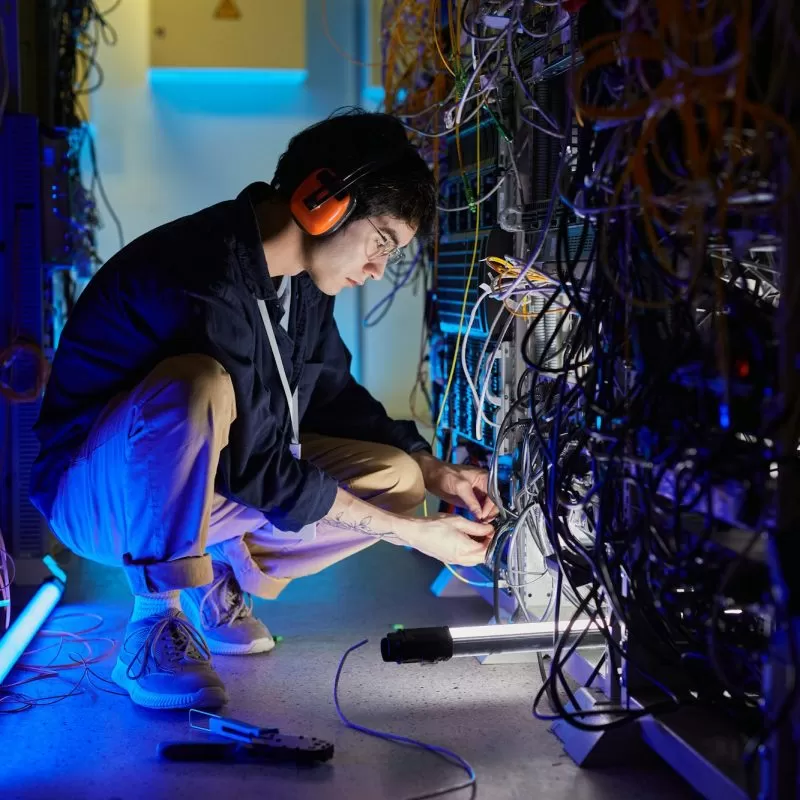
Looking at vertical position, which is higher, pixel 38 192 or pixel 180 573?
pixel 38 192

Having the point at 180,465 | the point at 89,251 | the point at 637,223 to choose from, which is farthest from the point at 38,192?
the point at 637,223

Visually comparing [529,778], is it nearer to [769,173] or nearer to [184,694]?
[184,694]

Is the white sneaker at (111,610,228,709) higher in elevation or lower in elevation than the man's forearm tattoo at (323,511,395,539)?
lower

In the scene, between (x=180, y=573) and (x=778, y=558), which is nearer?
(x=778, y=558)

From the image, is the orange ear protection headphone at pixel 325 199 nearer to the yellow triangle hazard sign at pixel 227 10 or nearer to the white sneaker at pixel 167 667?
the white sneaker at pixel 167 667

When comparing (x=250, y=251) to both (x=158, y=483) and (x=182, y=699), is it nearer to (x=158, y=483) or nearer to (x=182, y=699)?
(x=158, y=483)

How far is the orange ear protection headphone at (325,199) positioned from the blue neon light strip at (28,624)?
935mm

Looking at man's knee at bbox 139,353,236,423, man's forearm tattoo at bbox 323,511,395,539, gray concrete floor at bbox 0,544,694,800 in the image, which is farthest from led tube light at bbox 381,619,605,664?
man's knee at bbox 139,353,236,423

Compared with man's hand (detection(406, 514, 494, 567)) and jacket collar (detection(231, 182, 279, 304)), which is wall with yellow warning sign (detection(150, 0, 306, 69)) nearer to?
jacket collar (detection(231, 182, 279, 304))

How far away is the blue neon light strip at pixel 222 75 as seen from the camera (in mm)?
3596

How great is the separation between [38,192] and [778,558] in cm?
190

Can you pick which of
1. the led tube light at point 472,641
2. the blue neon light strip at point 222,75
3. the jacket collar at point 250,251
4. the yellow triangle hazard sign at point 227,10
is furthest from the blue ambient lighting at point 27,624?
the yellow triangle hazard sign at point 227,10

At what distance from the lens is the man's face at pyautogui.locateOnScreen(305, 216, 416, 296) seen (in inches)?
68.9

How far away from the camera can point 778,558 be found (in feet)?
3.46
